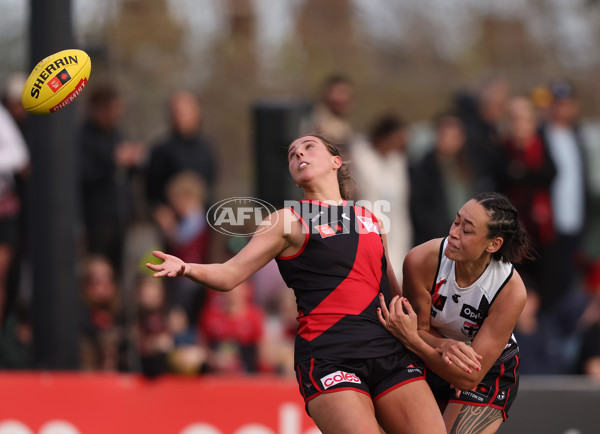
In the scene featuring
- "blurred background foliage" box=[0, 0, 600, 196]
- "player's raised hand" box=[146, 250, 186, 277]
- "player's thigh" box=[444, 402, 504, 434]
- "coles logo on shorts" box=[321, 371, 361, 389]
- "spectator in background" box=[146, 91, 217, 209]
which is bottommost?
"player's thigh" box=[444, 402, 504, 434]

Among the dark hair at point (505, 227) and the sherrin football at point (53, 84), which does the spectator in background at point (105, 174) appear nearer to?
the sherrin football at point (53, 84)

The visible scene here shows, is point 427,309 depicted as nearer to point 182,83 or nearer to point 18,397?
point 18,397

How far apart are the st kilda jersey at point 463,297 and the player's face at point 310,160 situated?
2.50 feet

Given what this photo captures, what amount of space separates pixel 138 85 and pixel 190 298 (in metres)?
7.53

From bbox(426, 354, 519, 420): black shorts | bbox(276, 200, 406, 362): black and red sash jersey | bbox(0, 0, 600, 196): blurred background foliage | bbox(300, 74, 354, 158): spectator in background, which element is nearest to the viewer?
bbox(276, 200, 406, 362): black and red sash jersey

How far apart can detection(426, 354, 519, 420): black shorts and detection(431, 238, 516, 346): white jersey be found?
25 centimetres

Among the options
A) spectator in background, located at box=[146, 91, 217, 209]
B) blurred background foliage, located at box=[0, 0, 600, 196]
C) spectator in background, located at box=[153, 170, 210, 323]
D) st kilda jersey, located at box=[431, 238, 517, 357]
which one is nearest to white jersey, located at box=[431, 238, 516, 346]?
st kilda jersey, located at box=[431, 238, 517, 357]

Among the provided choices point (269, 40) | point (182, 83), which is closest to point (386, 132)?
point (182, 83)

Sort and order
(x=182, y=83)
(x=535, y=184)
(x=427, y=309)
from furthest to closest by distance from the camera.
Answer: (x=182, y=83) < (x=535, y=184) < (x=427, y=309)

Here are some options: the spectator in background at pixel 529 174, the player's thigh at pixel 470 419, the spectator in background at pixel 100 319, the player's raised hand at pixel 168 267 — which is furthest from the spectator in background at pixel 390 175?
the player's raised hand at pixel 168 267

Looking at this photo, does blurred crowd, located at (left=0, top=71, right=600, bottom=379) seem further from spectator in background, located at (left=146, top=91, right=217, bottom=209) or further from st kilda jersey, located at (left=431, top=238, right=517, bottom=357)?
st kilda jersey, located at (left=431, top=238, right=517, bottom=357)

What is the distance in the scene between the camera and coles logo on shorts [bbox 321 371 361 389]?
16.1ft

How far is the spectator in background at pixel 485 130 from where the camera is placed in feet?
32.3

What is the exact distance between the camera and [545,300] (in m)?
10.0
